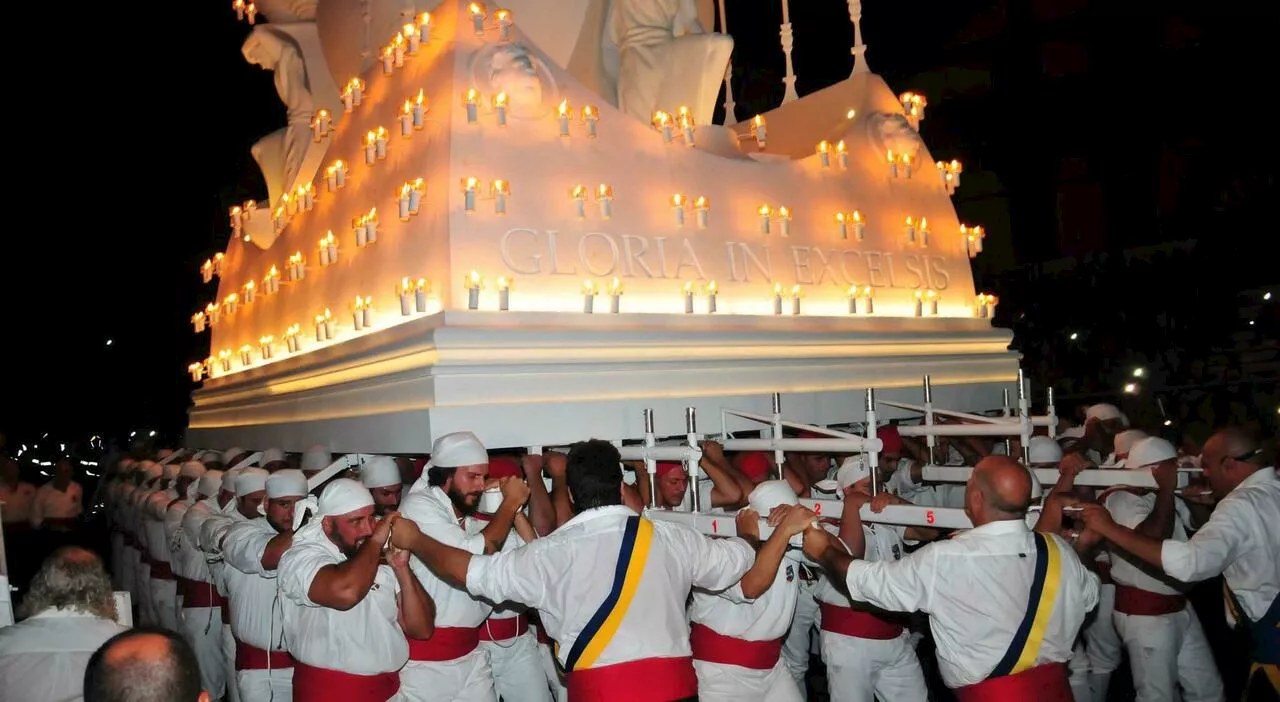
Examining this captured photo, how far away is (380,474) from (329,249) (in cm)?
254

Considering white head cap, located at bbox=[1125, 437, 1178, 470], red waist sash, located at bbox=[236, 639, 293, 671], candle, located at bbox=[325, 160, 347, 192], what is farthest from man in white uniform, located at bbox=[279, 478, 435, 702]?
white head cap, located at bbox=[1125, 437, 1178, 470]

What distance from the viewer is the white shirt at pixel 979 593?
13.7 feet

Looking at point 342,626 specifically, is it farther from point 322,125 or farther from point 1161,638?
point 322,125

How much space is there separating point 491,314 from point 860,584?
2847 millimetres

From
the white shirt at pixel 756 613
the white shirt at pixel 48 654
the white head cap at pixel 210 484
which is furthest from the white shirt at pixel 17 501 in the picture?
the white shirt at pixel 756 613

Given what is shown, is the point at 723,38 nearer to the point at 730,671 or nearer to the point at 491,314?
the point at 491,314

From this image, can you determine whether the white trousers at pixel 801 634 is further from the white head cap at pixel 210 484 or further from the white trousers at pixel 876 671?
the white head cap at pixel 210 484

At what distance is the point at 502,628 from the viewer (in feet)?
20.4

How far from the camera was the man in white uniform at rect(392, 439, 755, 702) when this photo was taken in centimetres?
424

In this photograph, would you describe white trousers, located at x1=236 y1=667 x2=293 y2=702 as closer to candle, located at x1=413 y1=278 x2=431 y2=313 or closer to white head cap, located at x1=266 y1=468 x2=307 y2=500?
white head cap, located at x1=266 y1=468 x2=307 y2=500

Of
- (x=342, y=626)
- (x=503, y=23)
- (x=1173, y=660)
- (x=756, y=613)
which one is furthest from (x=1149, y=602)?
(x=503, y=23)

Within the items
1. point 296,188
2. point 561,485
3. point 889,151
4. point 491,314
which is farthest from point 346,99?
point 889,151

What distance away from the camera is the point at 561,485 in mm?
6316

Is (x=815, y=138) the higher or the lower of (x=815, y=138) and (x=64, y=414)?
the higher
